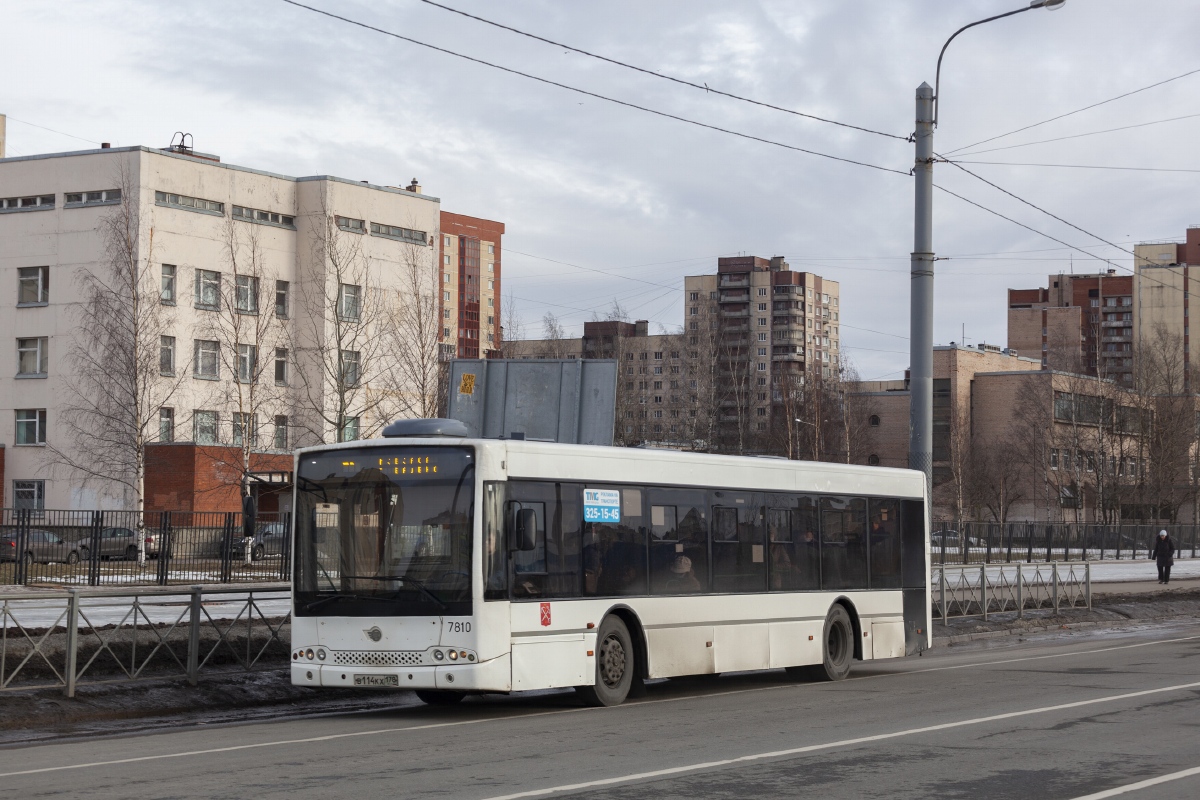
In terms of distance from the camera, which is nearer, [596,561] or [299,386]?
[596,561]

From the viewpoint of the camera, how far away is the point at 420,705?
611 inches

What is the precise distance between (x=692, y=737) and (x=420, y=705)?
15.3 feet

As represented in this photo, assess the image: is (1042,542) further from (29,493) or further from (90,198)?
(29,493)

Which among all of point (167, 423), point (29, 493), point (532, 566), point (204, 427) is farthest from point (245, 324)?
point (532, 566)

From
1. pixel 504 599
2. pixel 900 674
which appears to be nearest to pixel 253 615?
pixel 504 599

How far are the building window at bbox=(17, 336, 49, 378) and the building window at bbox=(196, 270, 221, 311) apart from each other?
23.1ft

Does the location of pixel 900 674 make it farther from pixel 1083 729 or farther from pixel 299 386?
pixel 299 386

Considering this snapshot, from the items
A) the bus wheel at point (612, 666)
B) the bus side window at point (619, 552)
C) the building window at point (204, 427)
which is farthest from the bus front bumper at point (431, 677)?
the building window at point (204, 427)

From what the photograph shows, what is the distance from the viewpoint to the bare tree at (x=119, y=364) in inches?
2067

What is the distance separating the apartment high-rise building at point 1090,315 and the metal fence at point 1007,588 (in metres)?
134

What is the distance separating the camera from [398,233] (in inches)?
2793

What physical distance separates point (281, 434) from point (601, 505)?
53538 millimetres

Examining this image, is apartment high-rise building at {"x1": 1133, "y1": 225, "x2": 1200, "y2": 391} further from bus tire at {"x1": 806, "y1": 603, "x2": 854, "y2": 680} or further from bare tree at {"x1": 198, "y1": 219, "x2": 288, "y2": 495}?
bus tire at {"x1": 806, "y1": 603, "x2": 854, "y2": 680}

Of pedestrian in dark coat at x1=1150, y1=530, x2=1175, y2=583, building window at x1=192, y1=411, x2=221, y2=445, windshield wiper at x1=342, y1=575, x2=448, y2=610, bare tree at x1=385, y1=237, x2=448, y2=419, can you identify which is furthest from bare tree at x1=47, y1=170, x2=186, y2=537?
windshield wiper at x1=342, y1=575, x2=448, y2=610
